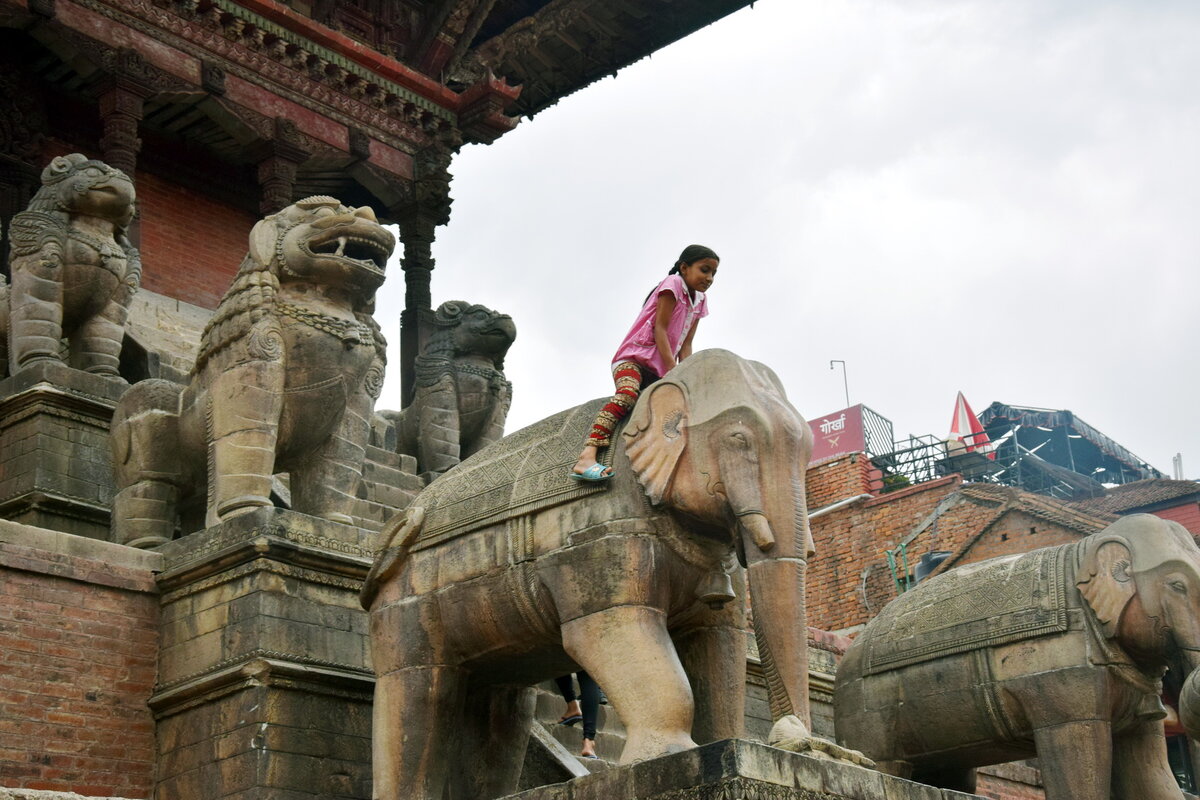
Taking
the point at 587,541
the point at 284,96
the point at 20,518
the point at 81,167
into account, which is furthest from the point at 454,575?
the point at 284,96

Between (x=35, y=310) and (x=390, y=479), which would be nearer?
(x=35, y=310)

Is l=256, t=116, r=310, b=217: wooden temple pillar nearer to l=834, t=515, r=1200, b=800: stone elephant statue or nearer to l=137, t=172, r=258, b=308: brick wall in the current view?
l=137, t=172, r=258, b=308: brick wall

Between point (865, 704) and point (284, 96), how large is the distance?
12822mm

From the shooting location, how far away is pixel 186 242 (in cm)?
2119

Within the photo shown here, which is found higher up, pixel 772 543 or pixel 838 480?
pixel 838 480

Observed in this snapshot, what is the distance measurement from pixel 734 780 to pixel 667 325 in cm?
273

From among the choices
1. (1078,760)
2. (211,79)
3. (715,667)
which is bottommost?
(1078,760)

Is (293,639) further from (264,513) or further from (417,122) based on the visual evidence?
(417,122)

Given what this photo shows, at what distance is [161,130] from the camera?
2086 cm

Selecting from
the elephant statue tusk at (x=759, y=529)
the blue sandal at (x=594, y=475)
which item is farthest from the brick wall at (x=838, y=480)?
the elephant statue tusk at (x=759, y=529)

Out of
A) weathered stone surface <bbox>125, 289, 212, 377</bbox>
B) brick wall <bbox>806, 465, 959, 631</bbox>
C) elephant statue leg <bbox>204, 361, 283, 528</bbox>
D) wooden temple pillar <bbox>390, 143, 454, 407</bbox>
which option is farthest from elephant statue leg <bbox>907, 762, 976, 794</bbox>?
brick wall <bbox>806, 465, 959, 631</bbox>

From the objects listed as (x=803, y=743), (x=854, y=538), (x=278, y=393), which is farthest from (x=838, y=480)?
(x=803, y=743)

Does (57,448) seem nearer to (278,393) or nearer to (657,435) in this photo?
(278,393)

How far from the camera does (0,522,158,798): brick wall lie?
930 centimetres
